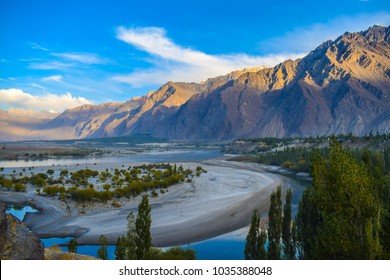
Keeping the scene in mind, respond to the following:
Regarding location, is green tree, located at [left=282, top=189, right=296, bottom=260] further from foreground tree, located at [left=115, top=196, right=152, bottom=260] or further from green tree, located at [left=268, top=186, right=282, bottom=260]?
foreground tree, located at [left=115, top=196, right=152, bottom=260]

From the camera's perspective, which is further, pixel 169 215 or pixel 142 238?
pixel 169 215

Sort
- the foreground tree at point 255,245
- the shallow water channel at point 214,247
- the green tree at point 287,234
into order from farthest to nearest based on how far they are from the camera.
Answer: the shallow water channel at point 214,247
the green tree at point 287,234
the foreground tree at point 255,245

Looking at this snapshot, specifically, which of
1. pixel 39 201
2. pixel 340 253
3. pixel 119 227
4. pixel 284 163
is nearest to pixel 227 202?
pixel 119 227

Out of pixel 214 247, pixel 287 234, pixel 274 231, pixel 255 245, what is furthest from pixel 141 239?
pixel 287 234

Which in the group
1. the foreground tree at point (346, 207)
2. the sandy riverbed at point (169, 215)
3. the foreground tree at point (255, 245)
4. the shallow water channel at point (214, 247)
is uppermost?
the foreground tree at point (346, 207)

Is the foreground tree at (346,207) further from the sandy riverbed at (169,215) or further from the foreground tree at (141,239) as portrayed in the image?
the sandy riverbed at (169,215)

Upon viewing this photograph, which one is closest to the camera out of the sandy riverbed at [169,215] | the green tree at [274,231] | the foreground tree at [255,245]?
the foreground tree at [255,245]

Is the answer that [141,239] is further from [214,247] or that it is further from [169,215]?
[169,215]

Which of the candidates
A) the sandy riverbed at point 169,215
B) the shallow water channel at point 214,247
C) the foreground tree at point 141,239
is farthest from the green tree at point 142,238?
the sandy riverbed at point 169,215
